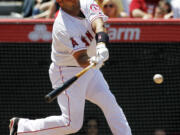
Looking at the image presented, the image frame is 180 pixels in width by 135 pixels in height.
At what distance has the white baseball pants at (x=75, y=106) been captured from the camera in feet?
14.0

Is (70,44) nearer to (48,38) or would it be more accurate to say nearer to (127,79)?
(48,38)

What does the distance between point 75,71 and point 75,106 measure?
0.33m

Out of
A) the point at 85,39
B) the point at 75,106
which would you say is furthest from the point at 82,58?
the point at 75,106

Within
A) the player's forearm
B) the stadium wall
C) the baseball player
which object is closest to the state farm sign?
the stadium wall

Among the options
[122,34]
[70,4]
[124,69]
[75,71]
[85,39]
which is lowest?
[124,69]

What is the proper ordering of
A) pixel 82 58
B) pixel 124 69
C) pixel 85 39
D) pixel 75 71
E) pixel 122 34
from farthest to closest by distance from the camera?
1. pixel 124 69
2. pixel 122 34
3. pixel 75 71
4. pixel 85 39
5. pixel 82 58

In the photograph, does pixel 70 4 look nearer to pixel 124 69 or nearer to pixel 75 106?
pixel 75 106

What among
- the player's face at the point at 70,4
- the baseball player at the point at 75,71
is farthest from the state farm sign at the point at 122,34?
the player's face at the point at 70,4

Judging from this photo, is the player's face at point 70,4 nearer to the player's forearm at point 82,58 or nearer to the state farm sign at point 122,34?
the player's forearm at point 82,58

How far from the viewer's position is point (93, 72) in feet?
14.5

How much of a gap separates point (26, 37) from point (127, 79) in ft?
4.65

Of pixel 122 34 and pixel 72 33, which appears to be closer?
pixel 72 33

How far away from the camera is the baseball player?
13.4 ft

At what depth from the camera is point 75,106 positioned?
A: 14.0ft
